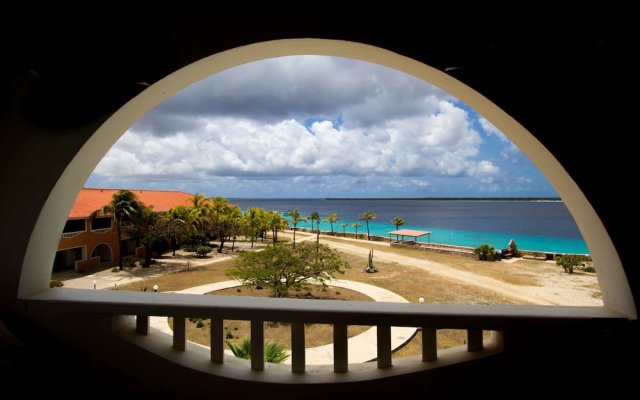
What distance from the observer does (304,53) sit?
1.71 metres

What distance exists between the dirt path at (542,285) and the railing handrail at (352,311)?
56.5 feet

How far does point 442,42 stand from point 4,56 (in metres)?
2.08

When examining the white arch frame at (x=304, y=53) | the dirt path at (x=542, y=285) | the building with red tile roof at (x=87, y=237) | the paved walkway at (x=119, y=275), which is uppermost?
the white arch frame at (x=304, y=53)

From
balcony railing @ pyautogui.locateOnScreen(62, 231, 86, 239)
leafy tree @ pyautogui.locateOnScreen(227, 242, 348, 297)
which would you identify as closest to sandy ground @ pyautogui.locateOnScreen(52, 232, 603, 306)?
balcony railing @ pyautogui.locateOnScreen(62, 231, 86, 239)

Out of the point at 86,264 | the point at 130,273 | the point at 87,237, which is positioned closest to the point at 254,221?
the point at 130,273

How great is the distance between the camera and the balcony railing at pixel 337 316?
1.33 meters

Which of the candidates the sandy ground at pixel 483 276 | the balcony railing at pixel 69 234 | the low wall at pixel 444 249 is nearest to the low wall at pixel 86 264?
the sandy ground at pixel 483 276

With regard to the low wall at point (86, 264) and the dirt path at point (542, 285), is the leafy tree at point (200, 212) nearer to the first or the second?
the low wall at point (86, 264)

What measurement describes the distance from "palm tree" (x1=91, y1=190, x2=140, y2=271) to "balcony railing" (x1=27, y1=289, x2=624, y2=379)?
2225 cm

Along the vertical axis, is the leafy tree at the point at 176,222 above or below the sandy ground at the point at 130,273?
above

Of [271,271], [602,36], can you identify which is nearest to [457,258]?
[271,271]

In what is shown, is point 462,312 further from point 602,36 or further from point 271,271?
point 271,271

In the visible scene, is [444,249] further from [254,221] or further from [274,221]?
[254,221]

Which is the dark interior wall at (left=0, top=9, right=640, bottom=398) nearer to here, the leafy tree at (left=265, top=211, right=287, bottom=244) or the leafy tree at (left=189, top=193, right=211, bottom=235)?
the leafy tree at (left=189, top=193, right=211, bottom=235)
